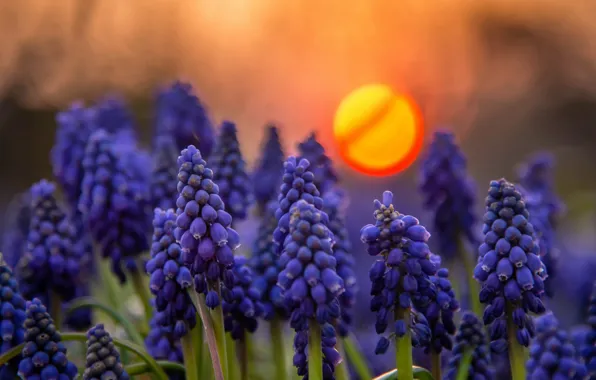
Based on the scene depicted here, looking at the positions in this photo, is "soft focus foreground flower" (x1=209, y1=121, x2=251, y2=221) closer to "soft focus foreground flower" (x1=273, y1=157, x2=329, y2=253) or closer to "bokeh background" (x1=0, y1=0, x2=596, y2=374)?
"soft focus foreground flower" (x1=273, y1=157, x2=329, y2=253)

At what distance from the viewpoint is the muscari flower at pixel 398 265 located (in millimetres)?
2658

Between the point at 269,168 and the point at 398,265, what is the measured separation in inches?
64.9

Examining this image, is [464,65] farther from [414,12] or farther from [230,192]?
[230,192]

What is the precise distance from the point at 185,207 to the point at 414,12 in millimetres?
20870

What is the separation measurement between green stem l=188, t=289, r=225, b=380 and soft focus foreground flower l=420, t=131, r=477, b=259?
201 centimetres

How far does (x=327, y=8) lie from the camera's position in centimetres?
2253

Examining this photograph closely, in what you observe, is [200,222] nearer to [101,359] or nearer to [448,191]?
[101,359]

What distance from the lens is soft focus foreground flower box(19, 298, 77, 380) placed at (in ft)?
9.16

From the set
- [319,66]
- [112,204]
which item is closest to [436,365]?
[112,204]

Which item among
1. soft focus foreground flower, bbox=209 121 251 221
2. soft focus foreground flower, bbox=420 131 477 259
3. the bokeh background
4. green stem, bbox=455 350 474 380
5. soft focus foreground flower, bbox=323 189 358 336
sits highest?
the bokeh background

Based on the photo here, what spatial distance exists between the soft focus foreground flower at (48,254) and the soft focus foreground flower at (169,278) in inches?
42.0

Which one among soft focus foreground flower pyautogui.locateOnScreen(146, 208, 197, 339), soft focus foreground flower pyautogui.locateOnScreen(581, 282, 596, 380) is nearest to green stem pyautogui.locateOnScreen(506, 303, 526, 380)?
soft focus foreground flower pyautogui.locateOnScreen(581, 282, 596, 380)

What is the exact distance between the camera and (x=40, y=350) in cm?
282

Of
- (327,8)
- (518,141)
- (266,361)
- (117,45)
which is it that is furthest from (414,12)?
(266,361)
